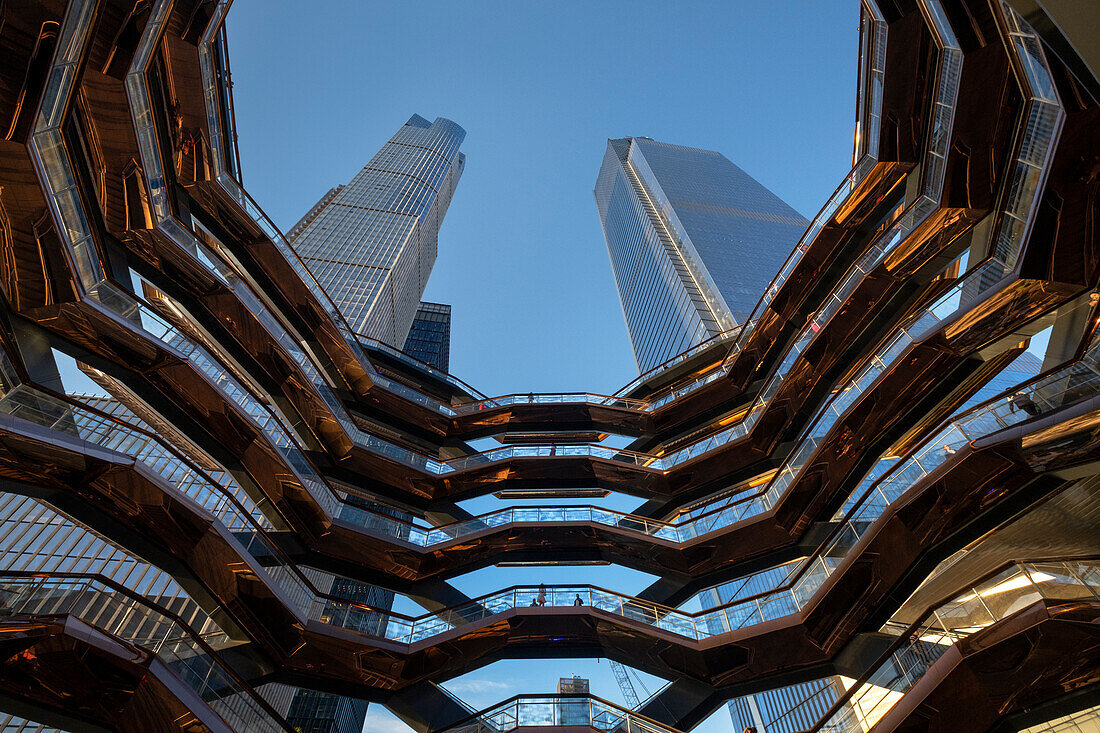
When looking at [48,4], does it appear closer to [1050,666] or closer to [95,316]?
[95,316]

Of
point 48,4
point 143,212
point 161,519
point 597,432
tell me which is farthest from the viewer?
point 597,432

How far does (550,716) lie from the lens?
12.3 metres

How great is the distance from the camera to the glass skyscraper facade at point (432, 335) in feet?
354

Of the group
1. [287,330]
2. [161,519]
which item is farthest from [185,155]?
[161,519]

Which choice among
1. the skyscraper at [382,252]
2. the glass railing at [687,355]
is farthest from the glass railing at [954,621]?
the glass railing at [687,355]

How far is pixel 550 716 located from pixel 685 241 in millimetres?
74552

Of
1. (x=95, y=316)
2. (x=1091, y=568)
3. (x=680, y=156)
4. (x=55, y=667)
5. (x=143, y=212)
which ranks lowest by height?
(x=55, y=667)

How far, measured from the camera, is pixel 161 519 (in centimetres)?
1227

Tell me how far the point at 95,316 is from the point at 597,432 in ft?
60.2

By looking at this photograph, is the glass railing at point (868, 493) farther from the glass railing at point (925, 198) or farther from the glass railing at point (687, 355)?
the glass railing at point (687, 355)

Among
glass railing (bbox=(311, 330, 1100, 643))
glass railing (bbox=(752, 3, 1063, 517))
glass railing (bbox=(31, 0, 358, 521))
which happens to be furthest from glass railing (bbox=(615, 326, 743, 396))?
glass railing (bbox=(31, 0, 358, 521))

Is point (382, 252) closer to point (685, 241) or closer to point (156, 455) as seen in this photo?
point (685, 241)

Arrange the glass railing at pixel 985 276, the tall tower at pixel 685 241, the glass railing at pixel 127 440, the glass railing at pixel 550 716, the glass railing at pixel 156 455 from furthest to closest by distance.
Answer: the tall tower at pixel 685 241, the glass railing at pixel 550 716, the glass railing at pixel 985 276, the glass railing at pixel 156 455, the glass railing at pixel 127 440

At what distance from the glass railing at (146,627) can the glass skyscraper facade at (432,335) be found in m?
93.3
